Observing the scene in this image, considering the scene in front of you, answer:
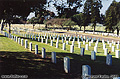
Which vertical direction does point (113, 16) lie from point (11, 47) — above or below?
above

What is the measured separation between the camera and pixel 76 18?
235 ft

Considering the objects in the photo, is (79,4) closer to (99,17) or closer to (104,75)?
(104,75)

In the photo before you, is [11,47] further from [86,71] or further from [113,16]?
[113,16]

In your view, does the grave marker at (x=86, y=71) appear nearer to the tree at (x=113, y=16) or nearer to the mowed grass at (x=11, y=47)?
the mowed grass at (x=11, y=47)

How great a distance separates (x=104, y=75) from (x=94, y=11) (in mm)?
44251

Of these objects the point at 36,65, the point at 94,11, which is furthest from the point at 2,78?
the point at 94,11

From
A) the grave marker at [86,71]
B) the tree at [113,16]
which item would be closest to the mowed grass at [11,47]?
the grave marker at [86,71]

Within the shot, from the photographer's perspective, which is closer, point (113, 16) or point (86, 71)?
point (86, 71)

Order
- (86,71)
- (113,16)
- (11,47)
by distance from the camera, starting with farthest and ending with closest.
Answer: (113,16) → (11,47) → (86,71)

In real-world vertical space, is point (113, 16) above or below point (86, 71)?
above

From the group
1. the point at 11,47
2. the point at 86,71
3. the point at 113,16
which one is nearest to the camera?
the point at 86,71

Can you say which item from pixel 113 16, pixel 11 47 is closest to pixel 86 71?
pixel 11 47

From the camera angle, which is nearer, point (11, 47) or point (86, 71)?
point (86, 71)

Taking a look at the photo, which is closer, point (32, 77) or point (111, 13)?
point (32, 77)
